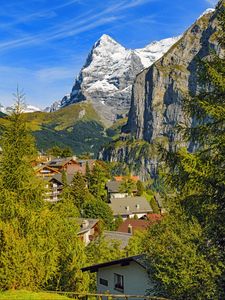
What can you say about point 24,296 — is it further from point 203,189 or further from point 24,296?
point 203,189

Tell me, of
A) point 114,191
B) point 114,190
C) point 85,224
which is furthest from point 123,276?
point 114,190

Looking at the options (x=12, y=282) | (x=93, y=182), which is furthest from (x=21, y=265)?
(x=93, y=182)

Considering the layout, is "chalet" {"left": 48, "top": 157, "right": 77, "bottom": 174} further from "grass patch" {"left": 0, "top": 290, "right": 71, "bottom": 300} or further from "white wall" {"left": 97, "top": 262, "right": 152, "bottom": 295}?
"grass patch" {"left": 0, "top": 290, "right": 71, "bottom": 300}

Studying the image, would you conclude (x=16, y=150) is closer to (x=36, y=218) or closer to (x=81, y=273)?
(x=36, y=218)

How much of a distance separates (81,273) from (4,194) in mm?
8687

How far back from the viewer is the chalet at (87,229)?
5599 cm

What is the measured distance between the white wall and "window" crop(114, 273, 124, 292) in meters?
0.25

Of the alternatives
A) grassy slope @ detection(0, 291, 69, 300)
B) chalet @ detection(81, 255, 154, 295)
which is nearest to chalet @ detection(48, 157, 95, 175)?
chalet @ detection(81, 255, 154, 295)

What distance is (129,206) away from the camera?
94812mm

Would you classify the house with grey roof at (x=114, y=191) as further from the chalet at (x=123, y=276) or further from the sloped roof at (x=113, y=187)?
the chalet at (x=123, y=276)

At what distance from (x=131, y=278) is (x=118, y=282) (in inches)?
66.9

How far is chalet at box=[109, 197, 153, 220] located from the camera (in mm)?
92688

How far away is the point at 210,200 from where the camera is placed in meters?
14.6

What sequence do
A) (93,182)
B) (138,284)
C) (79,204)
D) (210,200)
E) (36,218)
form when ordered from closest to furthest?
(210,200) → (36,218) → (138,284) → (79,204) → (93,182)
